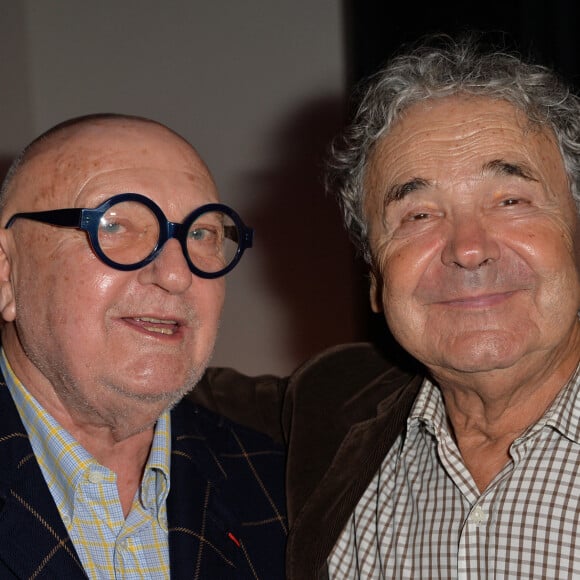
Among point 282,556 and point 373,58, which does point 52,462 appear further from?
point 373,58

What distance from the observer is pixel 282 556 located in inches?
73.9

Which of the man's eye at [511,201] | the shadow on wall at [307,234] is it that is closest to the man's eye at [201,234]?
the man's eye at [511,201]

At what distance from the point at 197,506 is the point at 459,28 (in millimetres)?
2136

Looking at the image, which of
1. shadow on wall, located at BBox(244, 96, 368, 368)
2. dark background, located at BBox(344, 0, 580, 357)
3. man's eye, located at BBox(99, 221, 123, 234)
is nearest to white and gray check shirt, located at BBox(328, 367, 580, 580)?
man's eye, located at BBox(99, 221, 123, 234)

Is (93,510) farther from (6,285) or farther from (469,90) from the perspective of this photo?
(469,90)

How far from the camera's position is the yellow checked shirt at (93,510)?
1644 mm

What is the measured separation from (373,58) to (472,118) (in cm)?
152

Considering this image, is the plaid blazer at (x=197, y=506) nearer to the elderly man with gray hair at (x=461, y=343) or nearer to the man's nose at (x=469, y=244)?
the elderly man with gray hair at (x=461, y=343)

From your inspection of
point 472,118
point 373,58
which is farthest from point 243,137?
point 472,118

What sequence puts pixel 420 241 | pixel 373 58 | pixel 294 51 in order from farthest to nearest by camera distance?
pixel 294 51 → pixel 373 58 → pixel 420 241

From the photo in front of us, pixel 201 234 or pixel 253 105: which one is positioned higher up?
pixel 253 105

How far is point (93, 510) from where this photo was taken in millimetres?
1683

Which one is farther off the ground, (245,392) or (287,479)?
(245,392)

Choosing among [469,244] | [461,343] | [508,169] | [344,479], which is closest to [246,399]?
[344,479]
